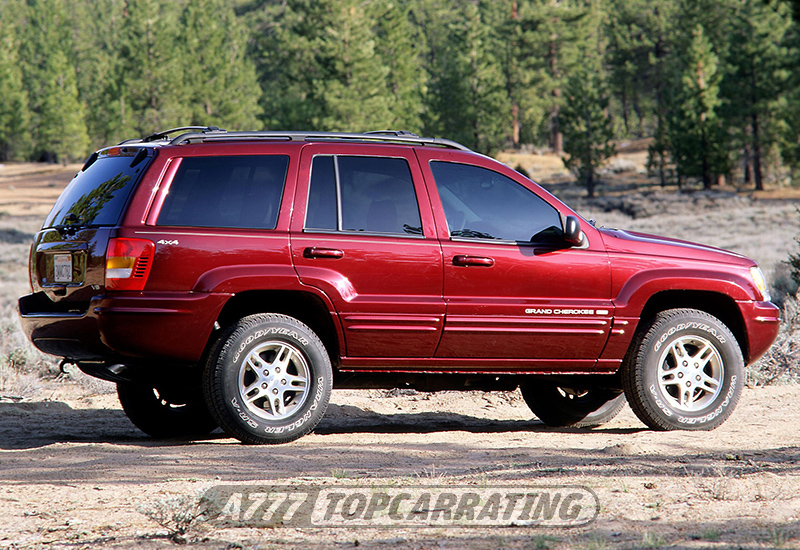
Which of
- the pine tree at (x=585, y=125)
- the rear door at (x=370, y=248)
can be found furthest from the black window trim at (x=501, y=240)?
the pine tree at (x=585, y=125)

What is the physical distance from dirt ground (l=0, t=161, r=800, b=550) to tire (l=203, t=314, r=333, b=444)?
0.17m

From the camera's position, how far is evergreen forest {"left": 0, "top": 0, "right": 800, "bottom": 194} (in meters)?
47.2

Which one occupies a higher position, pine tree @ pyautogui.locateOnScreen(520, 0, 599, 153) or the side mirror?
pine tree @ pyautogui.locateOnScreen(520, 0, 599, 153)

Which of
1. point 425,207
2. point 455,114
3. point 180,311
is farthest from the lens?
point 455,114

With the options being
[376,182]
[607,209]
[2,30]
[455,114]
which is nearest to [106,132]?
[2,30]

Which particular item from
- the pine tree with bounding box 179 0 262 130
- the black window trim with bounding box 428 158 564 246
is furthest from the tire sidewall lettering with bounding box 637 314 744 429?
the pine tree with bounding box 179 0 262 130

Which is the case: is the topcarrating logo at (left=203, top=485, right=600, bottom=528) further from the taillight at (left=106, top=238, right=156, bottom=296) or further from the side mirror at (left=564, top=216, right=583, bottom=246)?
the side mirror at (left=564, top=216, right=583, bottom=246)

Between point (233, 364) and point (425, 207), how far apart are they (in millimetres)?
1645

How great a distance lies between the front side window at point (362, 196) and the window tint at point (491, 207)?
258mm

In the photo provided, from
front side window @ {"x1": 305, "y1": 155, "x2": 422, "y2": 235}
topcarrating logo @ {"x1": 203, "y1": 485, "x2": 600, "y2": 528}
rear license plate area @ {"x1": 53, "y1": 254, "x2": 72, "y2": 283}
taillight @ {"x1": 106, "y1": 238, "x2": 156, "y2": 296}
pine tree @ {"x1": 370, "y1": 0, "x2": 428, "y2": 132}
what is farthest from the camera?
pine tree @ {"x1": 370, "y1": 0, "x2": 428, "y2": 132}

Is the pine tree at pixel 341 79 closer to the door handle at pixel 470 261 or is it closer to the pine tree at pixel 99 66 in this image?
the pine tree at pixel 99 66

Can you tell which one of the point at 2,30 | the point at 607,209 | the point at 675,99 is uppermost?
the point at 2,30

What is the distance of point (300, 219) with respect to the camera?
5.79 m

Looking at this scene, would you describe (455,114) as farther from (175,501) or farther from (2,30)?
(175,501)
